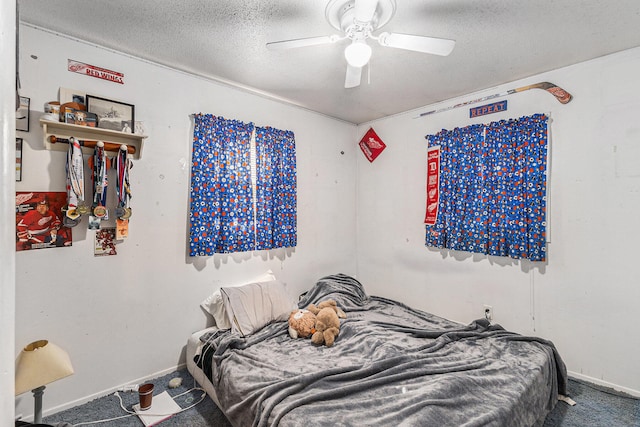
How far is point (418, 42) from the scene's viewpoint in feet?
5.22

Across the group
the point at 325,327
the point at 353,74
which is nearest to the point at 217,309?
the point at 325,327

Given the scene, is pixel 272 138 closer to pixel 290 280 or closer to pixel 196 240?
pixel 196 240

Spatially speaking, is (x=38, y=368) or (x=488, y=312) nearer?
(x=38, y=368)

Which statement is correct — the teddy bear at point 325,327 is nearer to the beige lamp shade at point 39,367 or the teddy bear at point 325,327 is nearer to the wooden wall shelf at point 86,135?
the beige lamp shade at point 39,367

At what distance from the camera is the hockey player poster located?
1.82m

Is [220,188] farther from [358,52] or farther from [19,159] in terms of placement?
[358,52]

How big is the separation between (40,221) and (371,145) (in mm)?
3319

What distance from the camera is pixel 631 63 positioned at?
2145 millimetres

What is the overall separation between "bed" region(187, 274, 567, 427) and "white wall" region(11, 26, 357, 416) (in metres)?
0.42

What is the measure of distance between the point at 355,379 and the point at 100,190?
2.10 meters

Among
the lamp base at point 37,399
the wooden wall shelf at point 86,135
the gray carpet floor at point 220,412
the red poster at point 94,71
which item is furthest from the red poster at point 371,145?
the lamp base at point 37,399

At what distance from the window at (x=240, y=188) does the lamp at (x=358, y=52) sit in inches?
60.0

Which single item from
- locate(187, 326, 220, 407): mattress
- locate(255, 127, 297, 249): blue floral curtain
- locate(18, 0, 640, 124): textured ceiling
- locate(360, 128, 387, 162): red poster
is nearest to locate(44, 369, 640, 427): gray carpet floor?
locate(187, 326, 220, 407): mattress

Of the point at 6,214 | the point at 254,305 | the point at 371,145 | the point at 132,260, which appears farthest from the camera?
the point at 371,145
